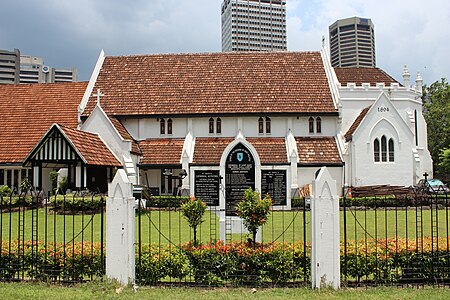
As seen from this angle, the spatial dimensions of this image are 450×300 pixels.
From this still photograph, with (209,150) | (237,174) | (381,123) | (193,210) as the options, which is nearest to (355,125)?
(381,123)

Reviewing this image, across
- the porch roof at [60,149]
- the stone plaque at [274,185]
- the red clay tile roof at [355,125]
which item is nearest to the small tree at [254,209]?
the stone plaque at [274,185]

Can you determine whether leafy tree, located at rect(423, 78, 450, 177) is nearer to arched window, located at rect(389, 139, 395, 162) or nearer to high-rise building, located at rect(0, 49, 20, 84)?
arched window, located at rect(389, 139, 395, 162)

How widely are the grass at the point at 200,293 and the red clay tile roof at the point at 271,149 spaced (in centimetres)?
2098

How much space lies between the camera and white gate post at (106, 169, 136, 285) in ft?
31.8

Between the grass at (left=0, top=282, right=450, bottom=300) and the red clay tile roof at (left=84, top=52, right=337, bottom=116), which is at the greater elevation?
the red clay tile roof at (left=84, top=52, right=337, bottom=116)

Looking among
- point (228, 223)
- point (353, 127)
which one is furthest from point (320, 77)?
point (228, 223)

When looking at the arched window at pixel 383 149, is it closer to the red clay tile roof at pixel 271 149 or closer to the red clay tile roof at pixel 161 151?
the red clay tile roof at pixel 271 149

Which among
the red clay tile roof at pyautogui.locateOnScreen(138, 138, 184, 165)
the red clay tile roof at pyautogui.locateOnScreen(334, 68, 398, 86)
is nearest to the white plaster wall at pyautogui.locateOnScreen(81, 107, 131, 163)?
the red clay tile roof at pyautogui.locateOnScreen(138, 138, 184, 165)

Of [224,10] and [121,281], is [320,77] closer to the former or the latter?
[121,281]

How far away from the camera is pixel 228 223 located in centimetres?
1365

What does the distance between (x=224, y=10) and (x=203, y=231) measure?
186521 mm

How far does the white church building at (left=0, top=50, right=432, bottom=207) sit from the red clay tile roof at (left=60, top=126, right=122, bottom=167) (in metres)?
0.28

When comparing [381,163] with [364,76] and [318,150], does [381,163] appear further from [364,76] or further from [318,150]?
[364,76]

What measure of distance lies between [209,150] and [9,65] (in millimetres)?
136826
